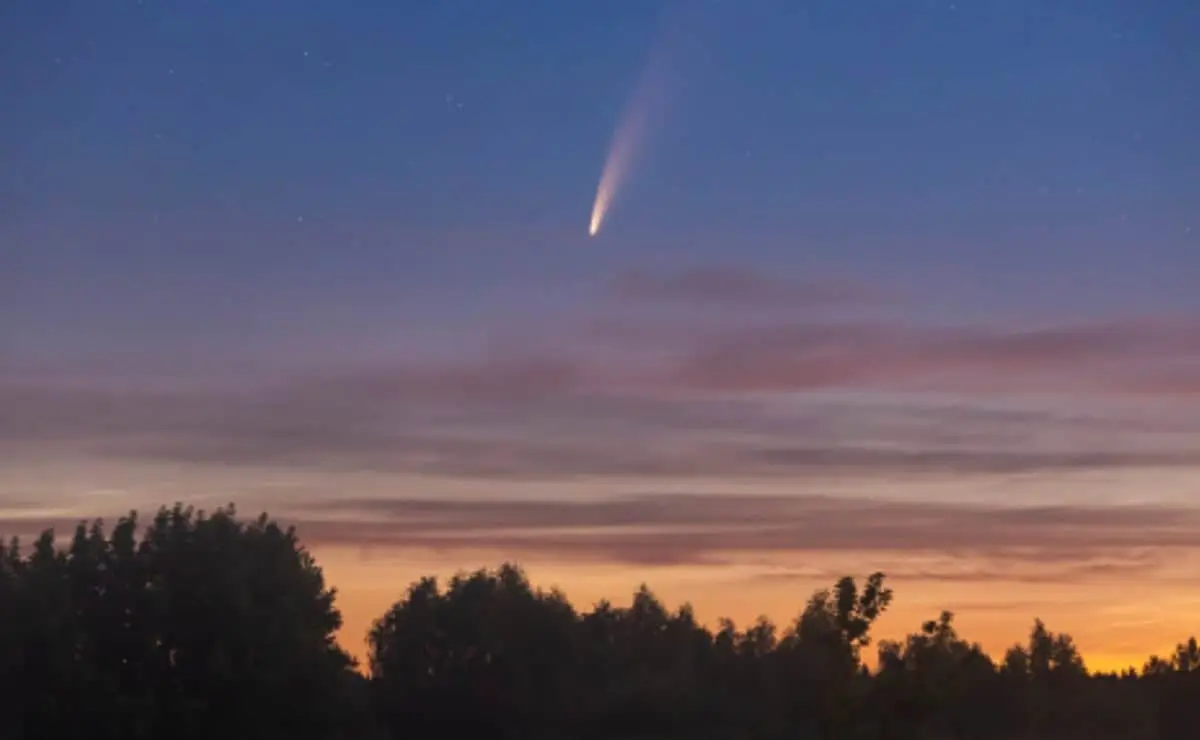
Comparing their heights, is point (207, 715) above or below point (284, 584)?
below

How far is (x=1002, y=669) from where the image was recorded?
208ft

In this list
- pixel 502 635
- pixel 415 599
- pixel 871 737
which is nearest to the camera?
pixel 871 737

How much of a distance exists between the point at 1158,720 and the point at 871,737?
39721mm

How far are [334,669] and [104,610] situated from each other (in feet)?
27.4

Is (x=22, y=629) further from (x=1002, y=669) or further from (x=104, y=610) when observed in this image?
(x=1002, y=669)

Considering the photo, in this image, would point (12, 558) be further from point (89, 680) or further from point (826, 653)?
point (826, 653)

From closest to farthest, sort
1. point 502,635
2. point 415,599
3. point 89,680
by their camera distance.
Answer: point 89,680, point 502,635, point 415,599

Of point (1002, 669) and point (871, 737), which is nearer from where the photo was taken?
point (871, 737)

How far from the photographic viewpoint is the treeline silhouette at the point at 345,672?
191 feet

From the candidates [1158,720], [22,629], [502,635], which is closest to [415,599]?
[502,635]

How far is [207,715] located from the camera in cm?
5838

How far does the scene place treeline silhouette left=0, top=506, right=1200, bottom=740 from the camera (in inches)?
2290

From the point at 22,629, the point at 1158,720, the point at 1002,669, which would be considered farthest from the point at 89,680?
the point at 1158,720

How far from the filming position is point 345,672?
61906 millimetres
